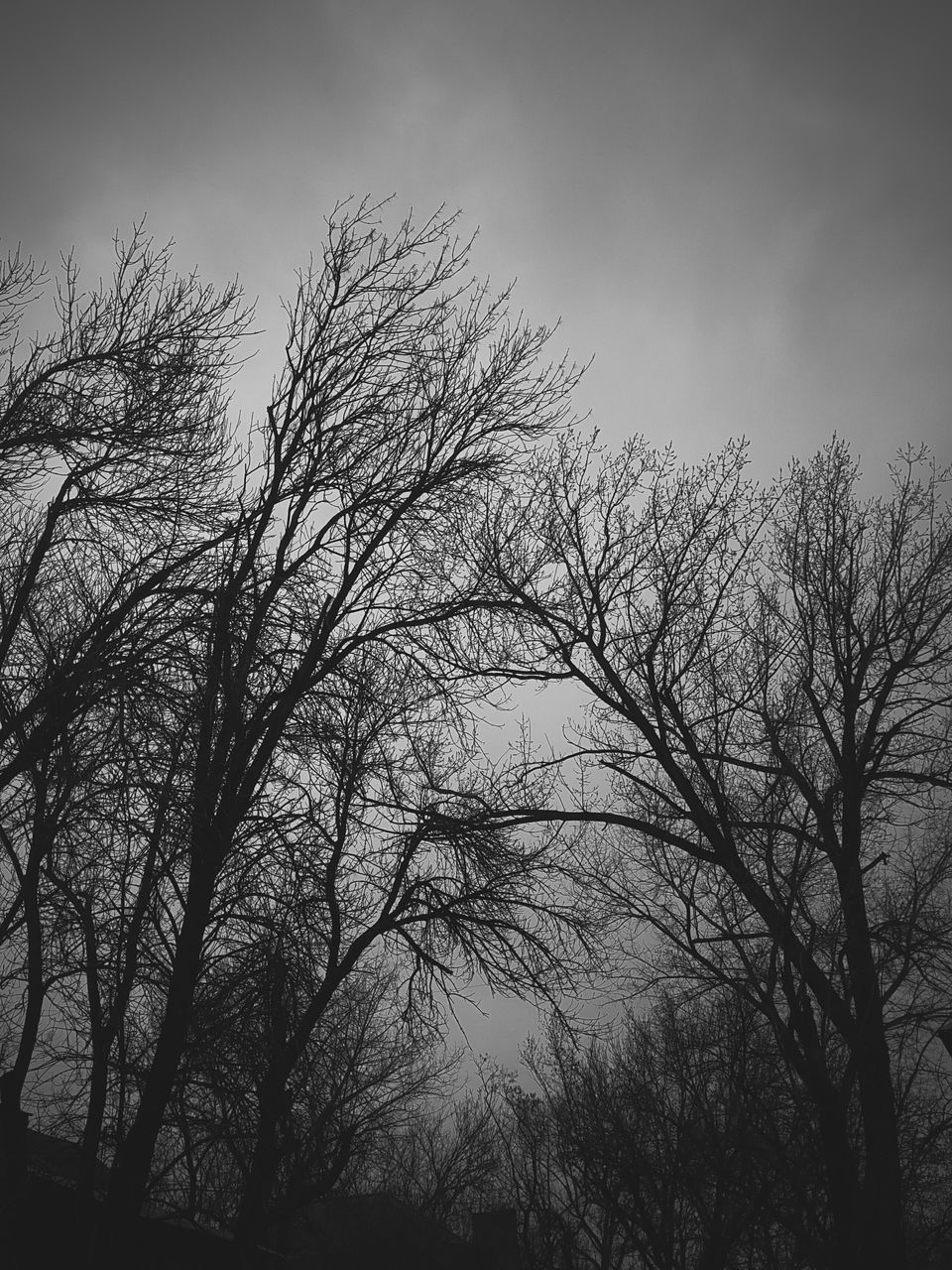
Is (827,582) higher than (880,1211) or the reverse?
higher

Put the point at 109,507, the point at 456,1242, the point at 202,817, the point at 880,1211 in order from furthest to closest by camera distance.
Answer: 1. the point at 456,1242
2. the point at 880,1211
3. the point at 109,507
4. the point at 202,817

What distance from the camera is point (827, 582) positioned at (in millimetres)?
12219

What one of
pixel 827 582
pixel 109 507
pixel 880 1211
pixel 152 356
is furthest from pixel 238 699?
pixel 827 582

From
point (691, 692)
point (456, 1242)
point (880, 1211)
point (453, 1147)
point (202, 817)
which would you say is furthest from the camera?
point (453, 1147)

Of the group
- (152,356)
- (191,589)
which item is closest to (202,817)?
(191,589)

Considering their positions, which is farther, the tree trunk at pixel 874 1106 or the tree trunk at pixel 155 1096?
the tree trunk at pixel 874 1106

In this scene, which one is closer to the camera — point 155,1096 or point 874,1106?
point 155,1096

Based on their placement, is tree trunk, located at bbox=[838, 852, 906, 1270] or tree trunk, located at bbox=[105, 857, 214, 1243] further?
tree trunk, located at bbox=[838, 852, 906, 1270]

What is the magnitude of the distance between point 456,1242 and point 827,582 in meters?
29.5

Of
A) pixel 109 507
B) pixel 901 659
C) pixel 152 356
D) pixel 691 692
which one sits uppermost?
pixel 901 659

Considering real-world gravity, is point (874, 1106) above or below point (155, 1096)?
above

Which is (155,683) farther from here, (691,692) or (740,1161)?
(691,692)

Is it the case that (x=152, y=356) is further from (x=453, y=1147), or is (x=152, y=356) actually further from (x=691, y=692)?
(x=453, y=1147)

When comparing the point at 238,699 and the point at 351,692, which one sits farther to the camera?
the point at 351,692
